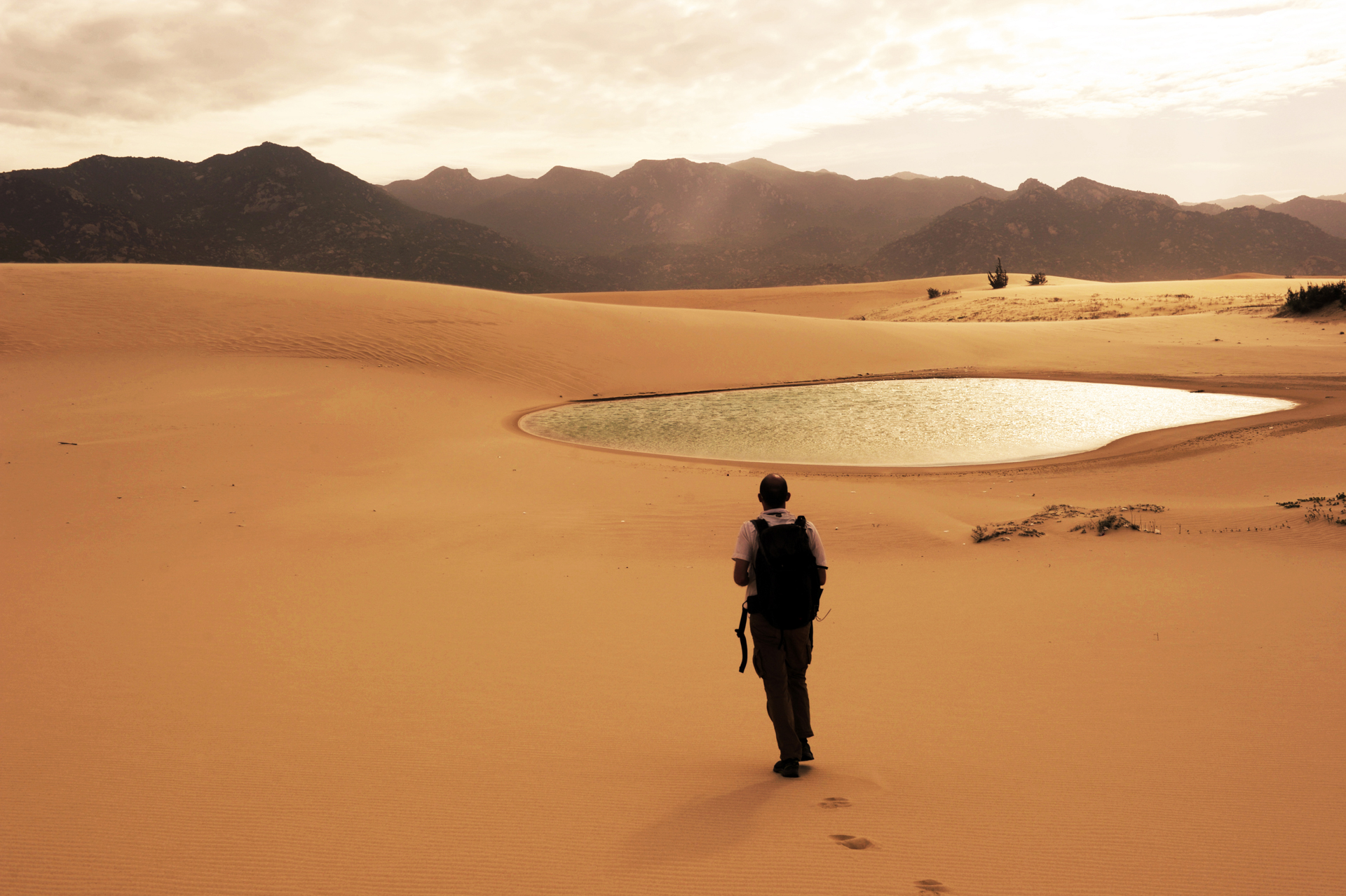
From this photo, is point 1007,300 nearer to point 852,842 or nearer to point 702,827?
point 852,842

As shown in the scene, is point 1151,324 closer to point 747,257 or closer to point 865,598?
point 865,598

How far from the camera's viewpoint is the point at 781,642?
378 cm

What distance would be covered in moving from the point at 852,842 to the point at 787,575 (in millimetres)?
1143

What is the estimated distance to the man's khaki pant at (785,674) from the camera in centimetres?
371

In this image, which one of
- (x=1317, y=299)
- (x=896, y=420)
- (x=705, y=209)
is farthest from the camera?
(x=705, y=209)

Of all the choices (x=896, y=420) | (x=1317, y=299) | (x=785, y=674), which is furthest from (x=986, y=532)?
(x=1317, y=299)

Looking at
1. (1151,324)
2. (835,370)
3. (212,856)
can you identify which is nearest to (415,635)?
(212,856)

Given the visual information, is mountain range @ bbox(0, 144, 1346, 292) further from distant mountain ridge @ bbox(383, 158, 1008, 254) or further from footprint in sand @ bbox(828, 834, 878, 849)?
footprint in sand @ bbox(828, 834, 878, 849)

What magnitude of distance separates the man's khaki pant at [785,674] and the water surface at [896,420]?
869 centimetres

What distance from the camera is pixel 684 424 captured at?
51.8ft

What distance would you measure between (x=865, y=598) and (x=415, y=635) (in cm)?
374

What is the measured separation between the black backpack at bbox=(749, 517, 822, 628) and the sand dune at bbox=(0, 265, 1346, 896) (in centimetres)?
79

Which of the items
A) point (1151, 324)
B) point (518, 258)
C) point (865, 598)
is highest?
point (518, 258)

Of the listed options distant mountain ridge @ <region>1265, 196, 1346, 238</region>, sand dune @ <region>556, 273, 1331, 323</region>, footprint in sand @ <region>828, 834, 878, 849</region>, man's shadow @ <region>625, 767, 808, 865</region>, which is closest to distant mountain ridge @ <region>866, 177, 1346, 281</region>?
sand dune @ <region>556, 273, 1331, 323</region>
